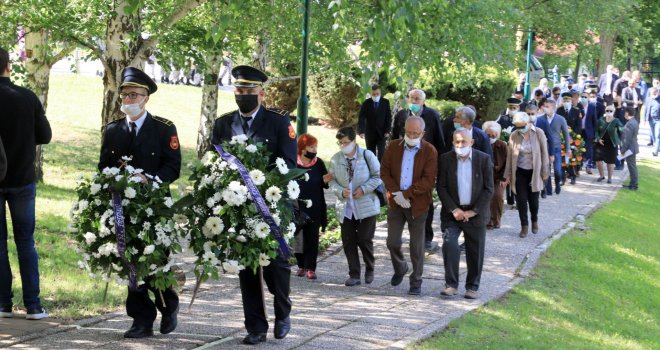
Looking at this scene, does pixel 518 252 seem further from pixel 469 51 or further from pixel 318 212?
pixel 318 212

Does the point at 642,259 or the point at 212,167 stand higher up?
the point at 212,167

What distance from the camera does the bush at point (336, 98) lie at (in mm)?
31152

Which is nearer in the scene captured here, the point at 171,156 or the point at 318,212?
the point at 171,156

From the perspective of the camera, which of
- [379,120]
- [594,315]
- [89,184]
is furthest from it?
[379,120]

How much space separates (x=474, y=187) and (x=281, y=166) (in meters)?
3.68

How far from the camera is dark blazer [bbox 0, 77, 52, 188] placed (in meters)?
8.73

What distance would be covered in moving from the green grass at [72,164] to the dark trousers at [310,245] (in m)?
2.20

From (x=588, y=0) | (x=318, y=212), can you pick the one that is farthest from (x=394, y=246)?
(x=588, y=0)

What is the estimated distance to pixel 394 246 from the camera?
11.8 m

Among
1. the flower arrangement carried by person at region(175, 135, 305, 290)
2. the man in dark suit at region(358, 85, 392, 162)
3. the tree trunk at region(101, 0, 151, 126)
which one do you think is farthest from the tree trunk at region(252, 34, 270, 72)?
the flower arrangement carried by person at region(175, 135, 305, 290)

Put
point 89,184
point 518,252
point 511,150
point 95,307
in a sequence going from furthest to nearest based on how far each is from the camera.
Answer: point 511,150, point 518,252, point 95,307, point 89,184

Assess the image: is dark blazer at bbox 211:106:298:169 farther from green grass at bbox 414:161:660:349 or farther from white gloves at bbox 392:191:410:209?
white gloves at bbox 392:191:410:209

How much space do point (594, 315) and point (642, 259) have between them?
5.04 m

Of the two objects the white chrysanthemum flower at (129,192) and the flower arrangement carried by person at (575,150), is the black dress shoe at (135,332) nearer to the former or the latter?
the white chrysanthemum flower at (129,192)
